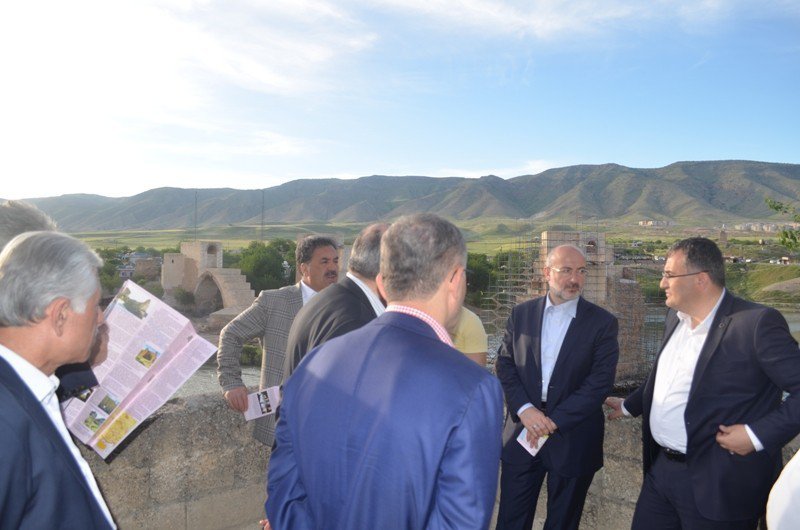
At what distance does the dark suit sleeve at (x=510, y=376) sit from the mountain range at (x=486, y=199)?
128063 millimetres

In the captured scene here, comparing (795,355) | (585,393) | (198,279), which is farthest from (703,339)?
(198,279)

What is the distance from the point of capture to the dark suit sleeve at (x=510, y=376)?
3.17 metres

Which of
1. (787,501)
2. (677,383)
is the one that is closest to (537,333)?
(677,383)

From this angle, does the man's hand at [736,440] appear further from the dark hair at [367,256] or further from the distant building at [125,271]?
the distant building at [125,271]

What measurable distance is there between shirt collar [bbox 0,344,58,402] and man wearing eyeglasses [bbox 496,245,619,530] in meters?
2.17

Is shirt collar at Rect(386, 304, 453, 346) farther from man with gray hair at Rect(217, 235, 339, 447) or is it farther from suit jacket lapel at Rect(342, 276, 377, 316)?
man with gray hair at Rect(217, 235, 339, 447)

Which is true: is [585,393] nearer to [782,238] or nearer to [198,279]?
[782,238]

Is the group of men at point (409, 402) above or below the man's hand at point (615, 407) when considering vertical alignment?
above

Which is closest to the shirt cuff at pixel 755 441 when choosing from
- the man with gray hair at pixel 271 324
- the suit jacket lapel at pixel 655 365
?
the suit jacket lapel at pixel 655 365

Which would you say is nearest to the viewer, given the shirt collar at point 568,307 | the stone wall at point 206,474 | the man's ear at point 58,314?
the man's ear at point 58,314

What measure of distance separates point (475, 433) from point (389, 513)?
0.87ft

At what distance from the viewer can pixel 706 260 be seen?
109 inches

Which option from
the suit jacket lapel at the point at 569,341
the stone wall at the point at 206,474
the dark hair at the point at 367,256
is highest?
the dark hair at the point at 367,256

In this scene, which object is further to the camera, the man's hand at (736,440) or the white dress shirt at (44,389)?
the man's hand at (736,440)
